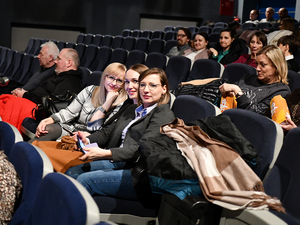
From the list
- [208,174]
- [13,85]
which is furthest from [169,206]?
[13,85]

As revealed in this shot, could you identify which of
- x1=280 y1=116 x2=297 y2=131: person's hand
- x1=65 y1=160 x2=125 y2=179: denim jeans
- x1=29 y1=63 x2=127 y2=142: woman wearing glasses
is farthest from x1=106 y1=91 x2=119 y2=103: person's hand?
x1=280 y1=116 x2=297 y2=131: person's hand

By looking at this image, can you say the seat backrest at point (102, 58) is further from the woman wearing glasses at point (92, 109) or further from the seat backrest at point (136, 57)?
the woman wearing glasses at point (92, 109)

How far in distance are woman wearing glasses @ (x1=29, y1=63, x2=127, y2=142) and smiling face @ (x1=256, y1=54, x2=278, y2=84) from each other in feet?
2.44

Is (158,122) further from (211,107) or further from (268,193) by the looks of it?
(268,193)

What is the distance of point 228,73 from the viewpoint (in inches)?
101

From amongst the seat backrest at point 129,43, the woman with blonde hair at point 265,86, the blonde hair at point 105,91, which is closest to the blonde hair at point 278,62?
the woman with blonde hair at point 265,86

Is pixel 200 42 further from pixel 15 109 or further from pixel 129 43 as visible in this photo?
pixel 129 43

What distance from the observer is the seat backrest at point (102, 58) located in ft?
16.8

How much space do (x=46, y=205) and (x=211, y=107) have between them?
94 centimetres

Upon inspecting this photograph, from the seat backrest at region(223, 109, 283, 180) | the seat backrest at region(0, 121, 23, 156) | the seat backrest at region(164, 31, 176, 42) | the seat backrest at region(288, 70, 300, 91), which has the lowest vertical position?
the seat backrest at region(0, 121, 23, 156)

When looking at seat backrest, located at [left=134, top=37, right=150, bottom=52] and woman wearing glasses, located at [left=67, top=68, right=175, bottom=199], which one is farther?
seat backrest, located at [left=134, top=37, right=150, bottom=52]

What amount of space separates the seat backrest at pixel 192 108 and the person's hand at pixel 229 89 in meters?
0.31

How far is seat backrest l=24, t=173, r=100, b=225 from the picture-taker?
739 millimetres

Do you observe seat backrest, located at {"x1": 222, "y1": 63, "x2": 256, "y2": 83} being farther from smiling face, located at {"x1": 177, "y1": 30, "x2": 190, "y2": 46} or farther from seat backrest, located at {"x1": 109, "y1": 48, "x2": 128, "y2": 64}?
seat backrest, located at {"x1": 109, "y1": 48, "x2": 128, "y2": 64}
